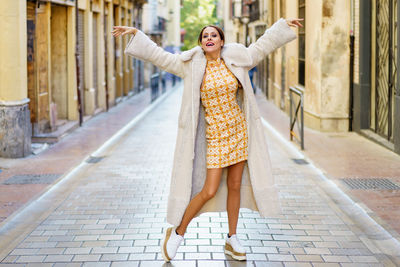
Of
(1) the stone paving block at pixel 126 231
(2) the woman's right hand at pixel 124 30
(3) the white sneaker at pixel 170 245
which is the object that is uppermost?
(2) the woman's right hand at pixel 124 30

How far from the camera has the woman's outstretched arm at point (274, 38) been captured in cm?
538

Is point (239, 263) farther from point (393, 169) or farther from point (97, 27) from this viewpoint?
point (97, 27)

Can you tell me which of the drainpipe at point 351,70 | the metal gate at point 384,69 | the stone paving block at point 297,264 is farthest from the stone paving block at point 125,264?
the drainpipe at point 351,70

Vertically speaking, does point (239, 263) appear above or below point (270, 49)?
below

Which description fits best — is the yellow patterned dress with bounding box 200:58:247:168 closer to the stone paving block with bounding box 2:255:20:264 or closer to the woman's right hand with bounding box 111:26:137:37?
the woman's right hand with bounding box 111:26:137:37

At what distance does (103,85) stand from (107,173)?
472 inches

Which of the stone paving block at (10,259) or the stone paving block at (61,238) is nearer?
the stone paving block at (10,259)

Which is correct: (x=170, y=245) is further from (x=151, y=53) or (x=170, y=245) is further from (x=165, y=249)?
(x=151, y=53)

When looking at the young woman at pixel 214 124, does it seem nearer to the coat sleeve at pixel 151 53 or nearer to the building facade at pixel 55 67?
the coat sleeve at pixel 151 53

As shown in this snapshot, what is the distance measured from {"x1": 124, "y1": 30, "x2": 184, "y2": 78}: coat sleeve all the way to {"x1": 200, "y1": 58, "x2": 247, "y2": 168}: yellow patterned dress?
257mm

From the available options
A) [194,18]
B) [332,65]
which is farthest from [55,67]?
[194,18]

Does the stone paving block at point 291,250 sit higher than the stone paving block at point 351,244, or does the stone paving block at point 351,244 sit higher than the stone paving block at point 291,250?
the stone paving block at point 291,250

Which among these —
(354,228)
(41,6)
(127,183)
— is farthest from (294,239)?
(41,6)

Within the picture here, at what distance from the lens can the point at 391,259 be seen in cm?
571
